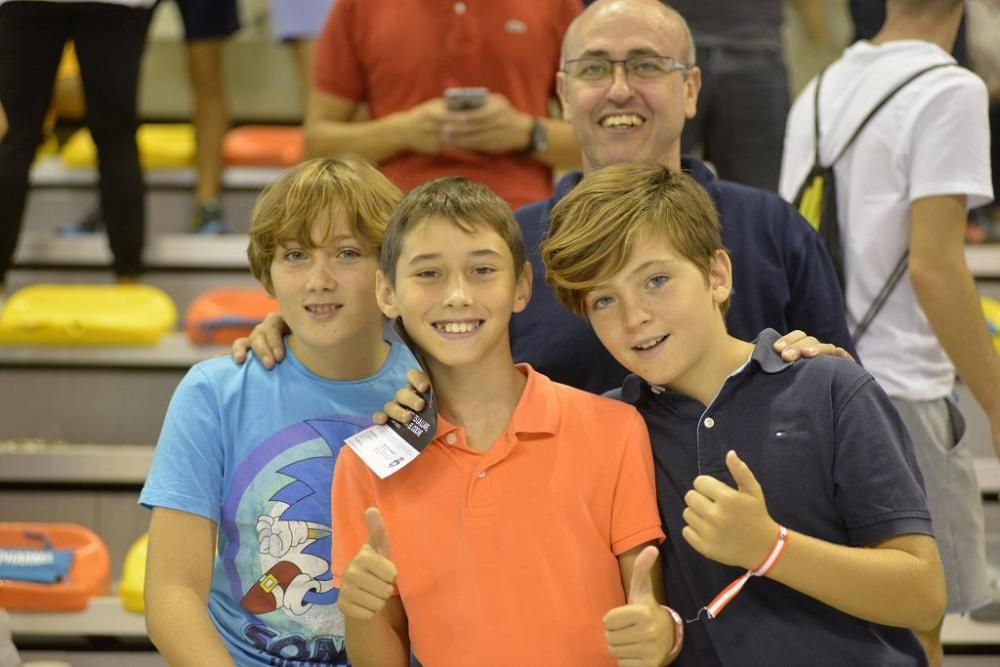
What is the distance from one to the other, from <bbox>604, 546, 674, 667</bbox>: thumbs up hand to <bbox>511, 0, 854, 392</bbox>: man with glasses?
0.53m

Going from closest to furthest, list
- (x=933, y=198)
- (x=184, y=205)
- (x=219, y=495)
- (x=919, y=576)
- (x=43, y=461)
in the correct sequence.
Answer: (x=919, y=576) → (x=219, y=495) → (x=933, y=198) → (x=43, y=461) → (x=184, y=205)

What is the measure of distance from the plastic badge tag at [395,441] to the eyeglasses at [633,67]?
A: 74 centimetres

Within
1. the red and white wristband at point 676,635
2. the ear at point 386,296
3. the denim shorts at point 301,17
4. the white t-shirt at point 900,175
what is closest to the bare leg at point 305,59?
the denim shorts at point 301,17

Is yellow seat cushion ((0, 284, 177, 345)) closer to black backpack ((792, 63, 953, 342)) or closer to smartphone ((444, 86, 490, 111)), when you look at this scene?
smartphone ((444, 86, 490, 111))

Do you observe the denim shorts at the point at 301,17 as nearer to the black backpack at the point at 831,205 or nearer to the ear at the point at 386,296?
the black backpack at the point at 831,205

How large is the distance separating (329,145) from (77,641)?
132 cm

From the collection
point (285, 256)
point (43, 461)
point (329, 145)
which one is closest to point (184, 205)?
point (43, 461)

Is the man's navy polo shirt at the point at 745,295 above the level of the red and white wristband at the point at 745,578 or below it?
above

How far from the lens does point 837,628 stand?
5.40 ft

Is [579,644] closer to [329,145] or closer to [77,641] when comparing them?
[329,145]

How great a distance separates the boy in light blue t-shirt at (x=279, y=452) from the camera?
1.87 meters

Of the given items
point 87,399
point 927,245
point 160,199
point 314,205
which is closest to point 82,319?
point 87,399

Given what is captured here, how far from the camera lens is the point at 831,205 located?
2617 millimetres

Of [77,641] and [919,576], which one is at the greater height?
[919,576]
